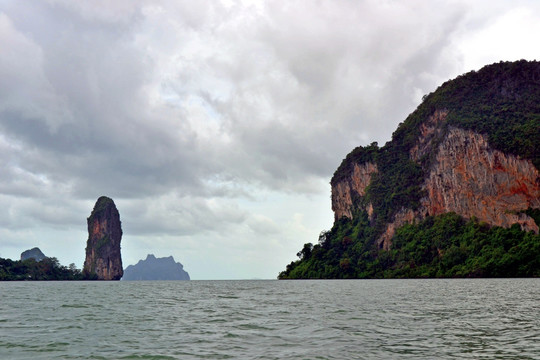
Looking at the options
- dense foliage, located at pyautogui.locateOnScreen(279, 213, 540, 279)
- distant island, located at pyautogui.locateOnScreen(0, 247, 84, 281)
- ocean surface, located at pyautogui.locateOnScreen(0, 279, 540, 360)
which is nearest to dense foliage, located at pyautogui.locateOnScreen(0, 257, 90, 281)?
distant island, located at pyautogui.locateOnScreen(0, 247, 84, 281)

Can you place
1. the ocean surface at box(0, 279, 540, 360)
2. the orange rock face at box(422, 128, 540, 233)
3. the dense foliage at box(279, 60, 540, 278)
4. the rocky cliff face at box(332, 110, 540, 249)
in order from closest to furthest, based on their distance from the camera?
the ocean surface at box(0, 279, 540, 360) < the orange rock face at box(422, 128, 540, 233) < the rocky cliff face at box(332, 110, 540, 249) < the dense foliage at box(279, 60, 540, 278)

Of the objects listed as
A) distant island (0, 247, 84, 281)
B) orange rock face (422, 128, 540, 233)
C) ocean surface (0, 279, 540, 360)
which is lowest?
ocean surface (0, 279, 540, 360)

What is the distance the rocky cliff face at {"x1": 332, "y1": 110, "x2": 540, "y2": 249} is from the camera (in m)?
128

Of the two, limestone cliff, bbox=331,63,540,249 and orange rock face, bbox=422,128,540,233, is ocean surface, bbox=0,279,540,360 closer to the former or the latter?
orange rock face, bbox=422,128,540,233

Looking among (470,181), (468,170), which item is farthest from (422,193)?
(470,181)

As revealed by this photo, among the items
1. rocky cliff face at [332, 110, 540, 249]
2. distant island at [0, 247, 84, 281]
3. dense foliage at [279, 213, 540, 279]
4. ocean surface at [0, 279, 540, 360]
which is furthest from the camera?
distant island at [0, 247, 84, 281]

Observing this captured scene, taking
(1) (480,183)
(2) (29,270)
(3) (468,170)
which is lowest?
(2) (29,270)

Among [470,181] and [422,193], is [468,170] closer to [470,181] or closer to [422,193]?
[470,181]

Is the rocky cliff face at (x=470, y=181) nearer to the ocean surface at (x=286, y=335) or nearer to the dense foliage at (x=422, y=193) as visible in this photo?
the dense foliage at (x=422, y=193)

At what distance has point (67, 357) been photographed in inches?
615

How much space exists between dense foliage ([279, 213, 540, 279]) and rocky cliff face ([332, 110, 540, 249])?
3867 millimetres

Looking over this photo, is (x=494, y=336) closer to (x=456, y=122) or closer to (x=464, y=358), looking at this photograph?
(x=464, y=358)

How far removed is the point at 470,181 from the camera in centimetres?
14075

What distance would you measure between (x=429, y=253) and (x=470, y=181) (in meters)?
26.7
